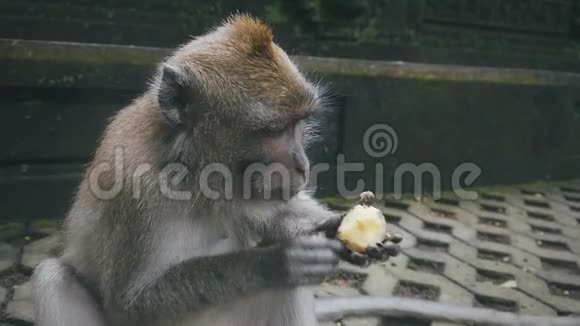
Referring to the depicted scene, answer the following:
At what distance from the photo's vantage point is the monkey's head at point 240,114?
2.14m

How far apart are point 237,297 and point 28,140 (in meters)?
2.61

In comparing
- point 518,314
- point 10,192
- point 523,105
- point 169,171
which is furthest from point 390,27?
point 169,171

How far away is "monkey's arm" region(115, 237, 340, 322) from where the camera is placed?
2086 millimetres

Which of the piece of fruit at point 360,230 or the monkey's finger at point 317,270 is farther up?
the piece of fruit at point 360,230

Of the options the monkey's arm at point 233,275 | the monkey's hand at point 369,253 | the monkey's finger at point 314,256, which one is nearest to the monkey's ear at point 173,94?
the monkey's arm at point 233,275

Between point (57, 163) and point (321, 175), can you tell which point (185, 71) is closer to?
point (57, 163)

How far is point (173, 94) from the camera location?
2.15m

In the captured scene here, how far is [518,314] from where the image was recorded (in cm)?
329

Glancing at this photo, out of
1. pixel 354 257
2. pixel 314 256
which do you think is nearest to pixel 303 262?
pixel 314 256

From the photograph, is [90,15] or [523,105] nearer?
[90,15]

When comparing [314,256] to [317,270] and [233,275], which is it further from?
[233,275]

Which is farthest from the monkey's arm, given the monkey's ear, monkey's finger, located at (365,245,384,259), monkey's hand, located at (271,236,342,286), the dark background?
the dark background

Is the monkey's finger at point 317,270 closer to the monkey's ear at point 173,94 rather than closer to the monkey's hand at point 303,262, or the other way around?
the monkey's hand at point 303,262

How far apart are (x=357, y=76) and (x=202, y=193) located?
3.12 m
